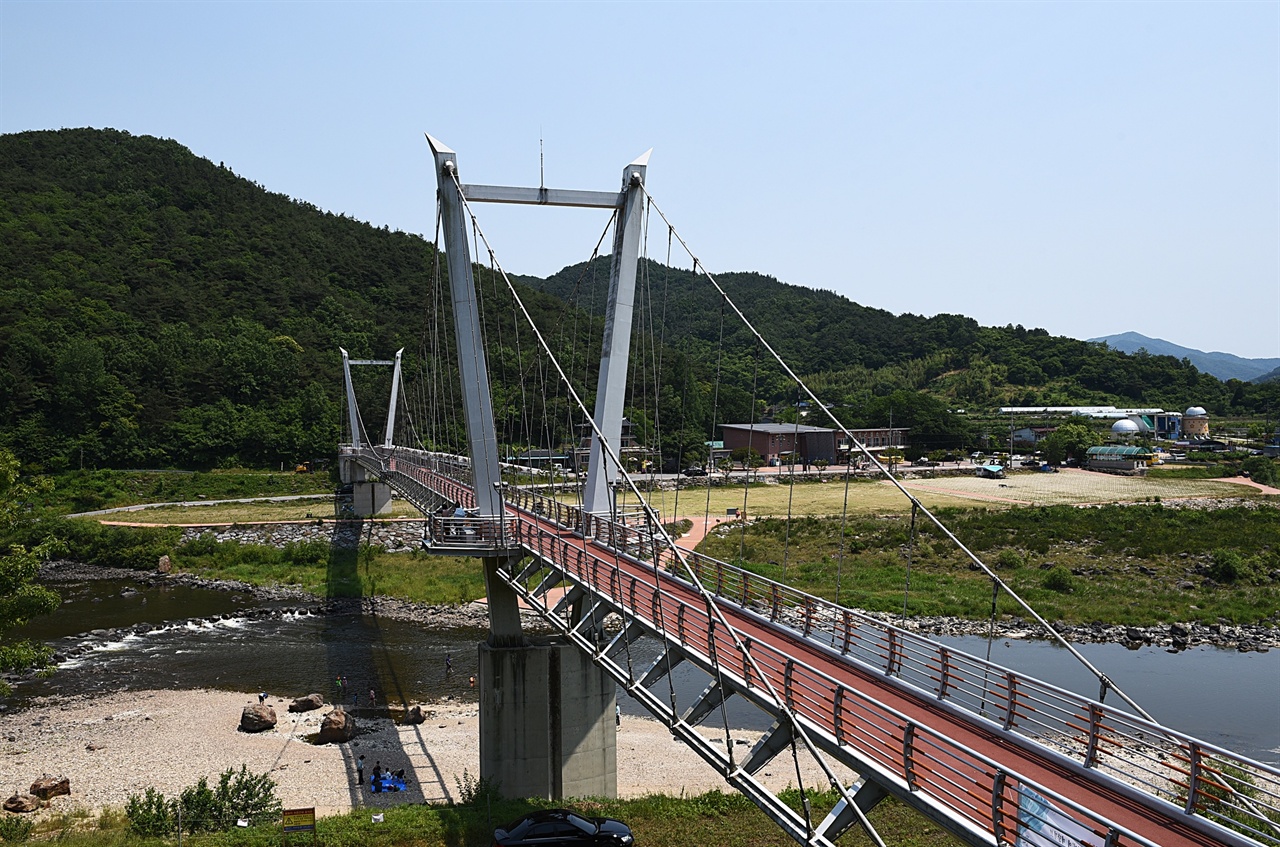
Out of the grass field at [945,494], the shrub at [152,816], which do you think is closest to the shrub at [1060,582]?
the grass field at [945,494]

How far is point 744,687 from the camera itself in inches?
417

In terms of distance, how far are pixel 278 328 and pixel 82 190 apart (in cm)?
3612

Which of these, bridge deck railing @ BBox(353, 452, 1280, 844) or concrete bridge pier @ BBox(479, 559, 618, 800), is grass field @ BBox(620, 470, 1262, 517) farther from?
bridge deck railing @ BBox(353, 452, 1280, 844)

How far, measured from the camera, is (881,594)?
133 feet

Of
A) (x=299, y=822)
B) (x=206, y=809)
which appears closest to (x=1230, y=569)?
(x=299, y=822)

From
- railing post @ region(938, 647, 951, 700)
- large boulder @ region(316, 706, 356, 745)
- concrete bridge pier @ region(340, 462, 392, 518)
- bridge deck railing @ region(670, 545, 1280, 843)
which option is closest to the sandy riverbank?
large boulder @ region(316, 706, 356, 745)

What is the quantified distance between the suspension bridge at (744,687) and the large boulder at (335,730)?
21.3ft

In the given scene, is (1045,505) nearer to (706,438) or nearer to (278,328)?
(706,438)

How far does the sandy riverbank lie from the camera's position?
2122cm

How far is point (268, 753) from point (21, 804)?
17.8 feet

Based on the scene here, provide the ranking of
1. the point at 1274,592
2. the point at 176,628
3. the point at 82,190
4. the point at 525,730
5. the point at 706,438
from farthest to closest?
the point at 82,190 → the point at 706,438 → the point at 1274,592 → the point at 176,628 → the point at 525,730

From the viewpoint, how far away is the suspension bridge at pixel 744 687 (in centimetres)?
838

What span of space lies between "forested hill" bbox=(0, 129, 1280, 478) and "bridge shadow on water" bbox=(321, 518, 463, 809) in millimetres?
12752

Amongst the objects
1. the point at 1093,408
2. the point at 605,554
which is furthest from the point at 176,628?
the point at 1093,408
